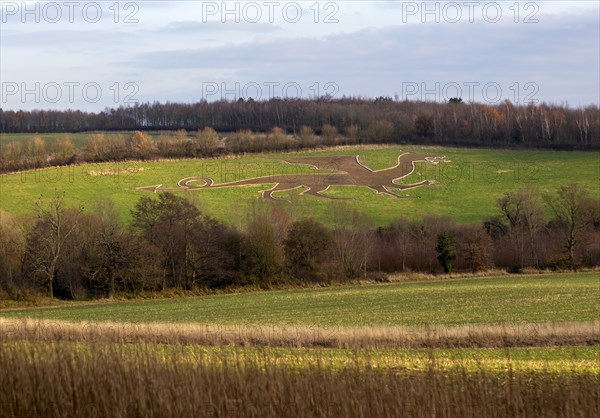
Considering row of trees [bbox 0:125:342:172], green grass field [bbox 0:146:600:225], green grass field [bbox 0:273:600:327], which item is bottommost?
green grass field [bbox 0:273:600:327]

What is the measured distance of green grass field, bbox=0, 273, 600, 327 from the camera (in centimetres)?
3381

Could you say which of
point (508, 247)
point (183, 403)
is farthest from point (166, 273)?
point (183, 403)

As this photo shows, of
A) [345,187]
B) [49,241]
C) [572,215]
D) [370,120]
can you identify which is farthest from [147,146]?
[572,215]

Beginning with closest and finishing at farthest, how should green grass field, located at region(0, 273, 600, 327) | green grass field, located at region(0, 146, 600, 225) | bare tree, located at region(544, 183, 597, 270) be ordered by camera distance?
green grass field, located at region(0, 273, 600, 327) < bare tree, located at region(544, 183, 597, 270) < green grass field, located at region(0, 146, 600, 225)

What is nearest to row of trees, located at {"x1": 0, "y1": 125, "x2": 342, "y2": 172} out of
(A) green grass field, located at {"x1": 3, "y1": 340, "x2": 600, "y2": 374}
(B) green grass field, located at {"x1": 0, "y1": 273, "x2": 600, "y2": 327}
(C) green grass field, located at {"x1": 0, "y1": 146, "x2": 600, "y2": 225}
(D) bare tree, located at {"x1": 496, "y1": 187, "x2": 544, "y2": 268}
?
(C) green grass field, located at {"x1": 0, "y1": 146, "x2": 600, "y2": 225}

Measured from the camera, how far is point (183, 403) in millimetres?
10531

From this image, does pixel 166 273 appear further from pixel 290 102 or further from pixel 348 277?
pixel 290 102

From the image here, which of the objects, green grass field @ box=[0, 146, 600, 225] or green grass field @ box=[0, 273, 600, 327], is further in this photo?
green grass field @ box=[0, 146, 600, 225]

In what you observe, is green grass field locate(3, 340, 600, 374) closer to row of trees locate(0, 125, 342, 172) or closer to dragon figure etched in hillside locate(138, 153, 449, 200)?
dragon figure etched in hillside locate(138, 153, 449, 200)

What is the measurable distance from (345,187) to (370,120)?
30.7m

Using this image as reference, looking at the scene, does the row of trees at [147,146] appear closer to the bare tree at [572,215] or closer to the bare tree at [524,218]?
the bare tree at [524,218]

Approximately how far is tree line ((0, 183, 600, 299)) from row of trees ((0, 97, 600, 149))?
38676 mm

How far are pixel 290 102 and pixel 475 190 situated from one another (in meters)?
48.1

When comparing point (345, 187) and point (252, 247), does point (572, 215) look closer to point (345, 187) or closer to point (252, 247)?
point (345, 187)
